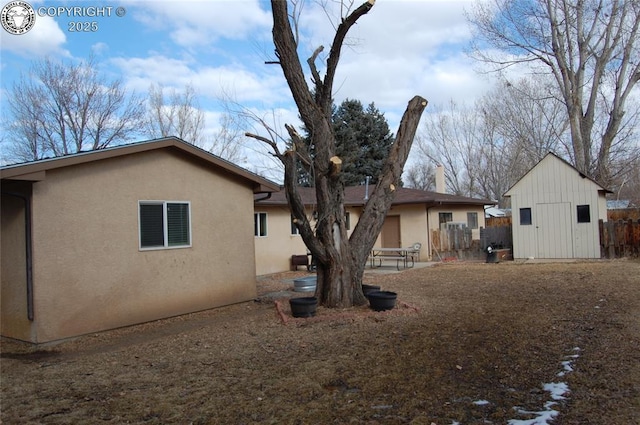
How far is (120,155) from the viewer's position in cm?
827

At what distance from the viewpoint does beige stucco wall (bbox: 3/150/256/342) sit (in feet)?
24.1

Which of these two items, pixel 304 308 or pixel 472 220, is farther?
pixel 472 220

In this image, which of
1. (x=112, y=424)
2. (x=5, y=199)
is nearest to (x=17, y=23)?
(x=5, y=199)

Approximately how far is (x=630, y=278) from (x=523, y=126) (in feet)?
81.1

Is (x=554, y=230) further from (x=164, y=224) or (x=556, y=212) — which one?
(x=164, y=224)

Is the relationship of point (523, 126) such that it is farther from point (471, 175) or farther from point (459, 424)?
point (459, 424)

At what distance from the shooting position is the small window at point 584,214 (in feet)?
57.6

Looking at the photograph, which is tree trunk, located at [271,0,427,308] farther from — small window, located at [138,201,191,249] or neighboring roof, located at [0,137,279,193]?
small window, located at [138,201,191,249]

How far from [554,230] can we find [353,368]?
15.0 m

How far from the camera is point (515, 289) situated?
11.3 m

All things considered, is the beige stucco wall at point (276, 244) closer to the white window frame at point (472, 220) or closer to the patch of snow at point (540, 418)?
the white window frame at point (472, 220)

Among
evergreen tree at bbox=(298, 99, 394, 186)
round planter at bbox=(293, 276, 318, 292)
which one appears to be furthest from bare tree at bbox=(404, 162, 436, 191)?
round planter at bbox=(293, 276, 318, 292)

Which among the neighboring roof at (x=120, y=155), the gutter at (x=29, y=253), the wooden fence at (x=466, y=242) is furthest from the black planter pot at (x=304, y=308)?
the wooden fence at (x=466, y=242)

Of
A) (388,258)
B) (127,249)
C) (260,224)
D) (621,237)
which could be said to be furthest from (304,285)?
(621,237)
